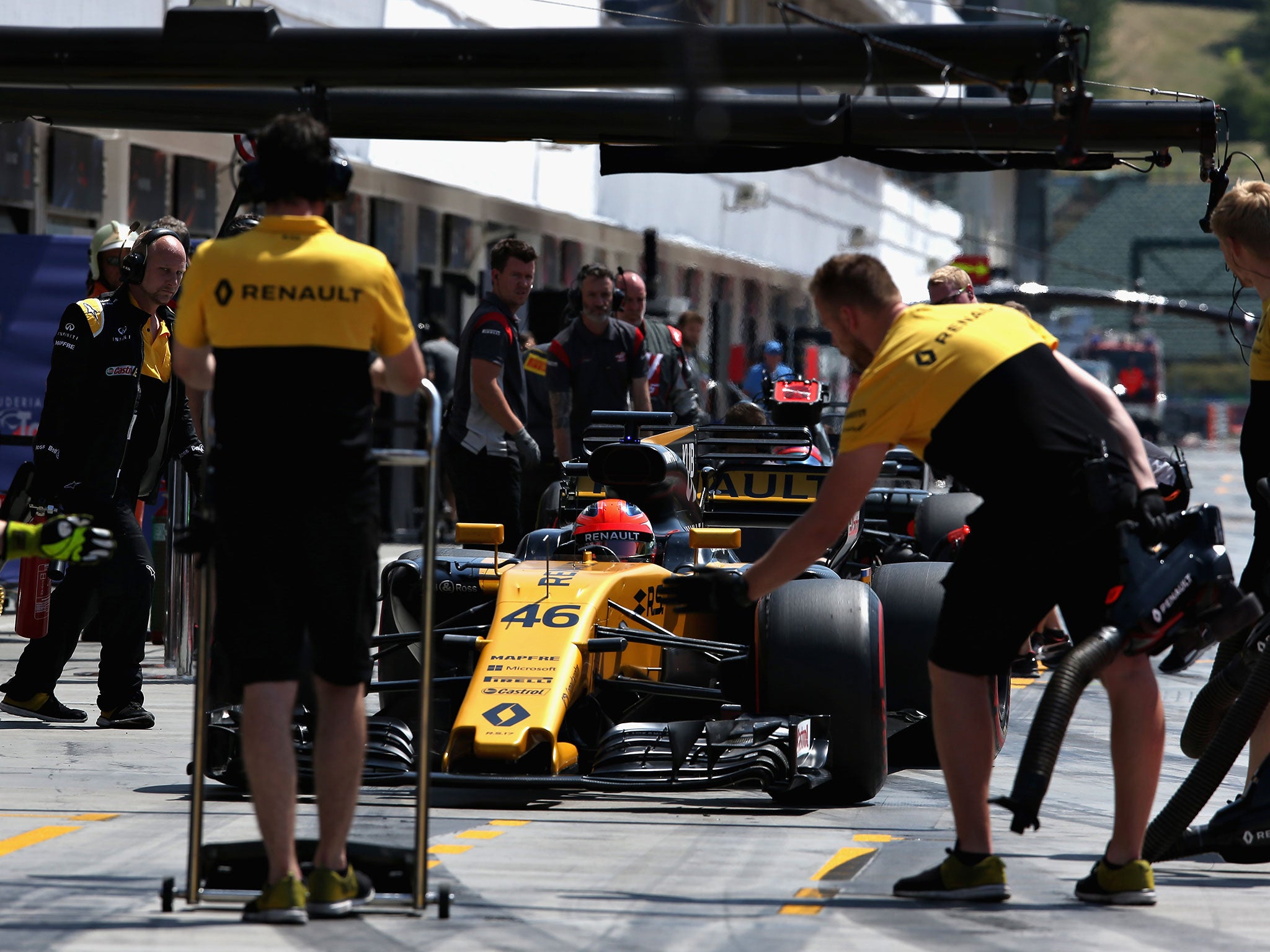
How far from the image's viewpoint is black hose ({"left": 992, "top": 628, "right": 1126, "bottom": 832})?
4.77 metres

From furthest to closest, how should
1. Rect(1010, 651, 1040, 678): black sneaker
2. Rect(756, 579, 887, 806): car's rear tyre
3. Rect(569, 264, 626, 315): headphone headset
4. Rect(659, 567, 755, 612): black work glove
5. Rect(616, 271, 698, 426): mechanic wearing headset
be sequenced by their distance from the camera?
1. Rect(616, 271, 698, 426): mechanic wearing headset
2. Rect(569, 264, 626, 315): headphone headset
3. Rect(1010, 651, 1040, 678): black sneaker
4. Rect(756, 579, 887, 806): car's rear tyre
5. Rect(659, 567, 755, 612): black work glove

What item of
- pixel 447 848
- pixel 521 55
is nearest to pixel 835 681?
pixel 447 848

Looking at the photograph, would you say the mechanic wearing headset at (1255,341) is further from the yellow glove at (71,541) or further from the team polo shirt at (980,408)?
the yellow glove at (71,541)

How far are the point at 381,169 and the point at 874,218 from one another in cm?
2035

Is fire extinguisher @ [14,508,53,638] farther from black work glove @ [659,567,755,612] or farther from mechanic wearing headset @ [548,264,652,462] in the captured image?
black work glove @ [659,567,755,612]

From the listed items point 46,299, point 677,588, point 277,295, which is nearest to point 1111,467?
point 677,588

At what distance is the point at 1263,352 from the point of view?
626 cm

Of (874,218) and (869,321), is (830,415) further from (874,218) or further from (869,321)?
(874,218)

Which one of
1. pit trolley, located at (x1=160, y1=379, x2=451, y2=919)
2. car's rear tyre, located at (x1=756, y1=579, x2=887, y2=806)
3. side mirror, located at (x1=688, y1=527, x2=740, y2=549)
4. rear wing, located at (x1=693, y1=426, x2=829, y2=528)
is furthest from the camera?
rear wing, located at (x1=693, y1=426, x2=829, y2=528)

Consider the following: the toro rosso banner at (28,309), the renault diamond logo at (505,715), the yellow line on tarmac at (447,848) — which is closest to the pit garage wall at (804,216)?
the toro rosso banner at (28,309)

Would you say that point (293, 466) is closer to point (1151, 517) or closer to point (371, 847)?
point (371, 847)

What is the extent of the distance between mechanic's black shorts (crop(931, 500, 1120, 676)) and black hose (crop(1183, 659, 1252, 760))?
1.32 m

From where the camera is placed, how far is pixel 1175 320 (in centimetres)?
9938

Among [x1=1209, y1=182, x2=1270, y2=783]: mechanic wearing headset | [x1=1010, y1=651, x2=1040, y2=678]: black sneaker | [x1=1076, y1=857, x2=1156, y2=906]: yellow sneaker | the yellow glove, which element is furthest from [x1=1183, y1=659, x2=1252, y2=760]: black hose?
[x1=1010, y1=651, x2=1040, y2=678]: black sneaker
